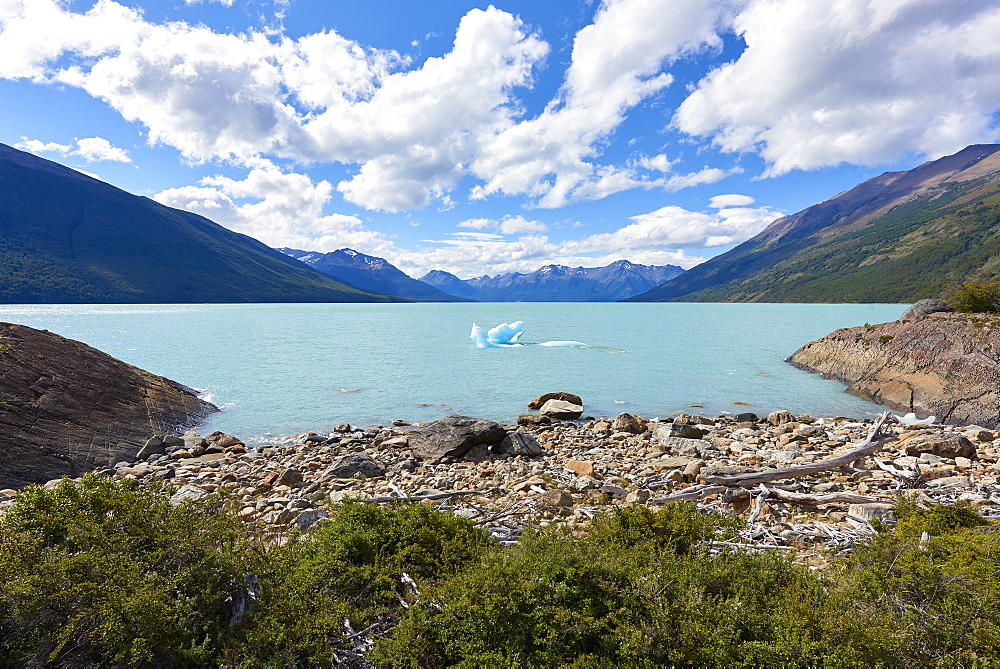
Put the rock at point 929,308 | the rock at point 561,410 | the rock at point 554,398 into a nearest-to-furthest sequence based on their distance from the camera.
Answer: the rock at point 561,410, the rock at point 554,398, the rock at point 929,308

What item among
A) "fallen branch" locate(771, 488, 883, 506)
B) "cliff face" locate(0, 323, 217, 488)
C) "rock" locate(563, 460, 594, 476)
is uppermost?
"cliff face" locate(0, 323, 217, 488)

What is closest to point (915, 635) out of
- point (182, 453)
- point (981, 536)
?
point (981, 536)

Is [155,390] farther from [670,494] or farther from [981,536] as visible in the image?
[981,536]

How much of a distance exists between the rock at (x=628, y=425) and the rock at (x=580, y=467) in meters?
5.29

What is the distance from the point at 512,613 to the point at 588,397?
23.3m

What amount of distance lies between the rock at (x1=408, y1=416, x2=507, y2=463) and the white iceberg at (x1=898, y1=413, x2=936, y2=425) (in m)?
17.8

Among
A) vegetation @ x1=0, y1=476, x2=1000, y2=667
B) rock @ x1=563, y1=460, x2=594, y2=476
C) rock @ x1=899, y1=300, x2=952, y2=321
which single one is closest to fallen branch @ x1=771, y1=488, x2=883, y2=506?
vegetation @ x1=0, y1=476, x2=1000, y2=667

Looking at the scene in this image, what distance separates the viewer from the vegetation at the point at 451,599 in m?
3.84

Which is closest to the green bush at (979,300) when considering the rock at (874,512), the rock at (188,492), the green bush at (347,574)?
the rock at (874,512)

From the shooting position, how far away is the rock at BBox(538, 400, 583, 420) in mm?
20759

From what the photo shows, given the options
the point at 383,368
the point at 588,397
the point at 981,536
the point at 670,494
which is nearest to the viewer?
the point at 981,536

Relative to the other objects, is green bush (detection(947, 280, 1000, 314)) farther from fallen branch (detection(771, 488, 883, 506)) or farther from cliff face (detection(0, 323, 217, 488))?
cliff face (detection(0, 323, 217, 488))

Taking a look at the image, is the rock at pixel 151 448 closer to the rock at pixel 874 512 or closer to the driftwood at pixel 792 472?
the driftwood at pixel 792 472

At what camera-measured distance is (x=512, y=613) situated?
14.7 ft
